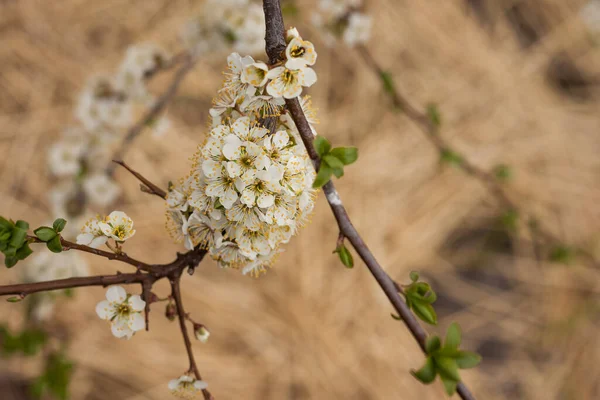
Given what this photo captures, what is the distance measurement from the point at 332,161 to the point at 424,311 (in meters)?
0.24

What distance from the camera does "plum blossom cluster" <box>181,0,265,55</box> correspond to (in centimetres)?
124

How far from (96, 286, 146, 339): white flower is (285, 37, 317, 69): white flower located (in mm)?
401

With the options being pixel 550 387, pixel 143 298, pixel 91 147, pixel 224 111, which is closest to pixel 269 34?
pixel 224 111

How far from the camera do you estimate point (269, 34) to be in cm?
61

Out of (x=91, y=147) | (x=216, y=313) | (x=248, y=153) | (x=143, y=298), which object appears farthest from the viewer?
(x=216, y=313)

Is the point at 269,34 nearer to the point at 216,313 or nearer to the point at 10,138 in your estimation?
the point at 216,313

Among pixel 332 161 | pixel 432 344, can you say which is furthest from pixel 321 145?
pixel 432 344

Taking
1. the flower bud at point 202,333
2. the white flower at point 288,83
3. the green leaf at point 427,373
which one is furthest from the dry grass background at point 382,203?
the white flower at point 288,83

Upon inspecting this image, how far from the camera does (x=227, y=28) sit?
126 centimetres

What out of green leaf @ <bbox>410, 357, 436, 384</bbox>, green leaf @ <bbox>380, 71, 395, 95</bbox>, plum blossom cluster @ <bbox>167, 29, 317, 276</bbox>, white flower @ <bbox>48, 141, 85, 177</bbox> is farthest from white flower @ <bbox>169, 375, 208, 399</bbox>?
white flower @ <bbox>48, 141, 85, 177</bbox>

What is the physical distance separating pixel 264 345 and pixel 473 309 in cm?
92

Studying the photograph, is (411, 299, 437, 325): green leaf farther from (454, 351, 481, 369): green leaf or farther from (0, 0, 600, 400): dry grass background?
(0, 0, 600, 400): dry grass background

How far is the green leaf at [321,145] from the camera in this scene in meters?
0.60

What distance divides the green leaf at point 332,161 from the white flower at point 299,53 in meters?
0.12
